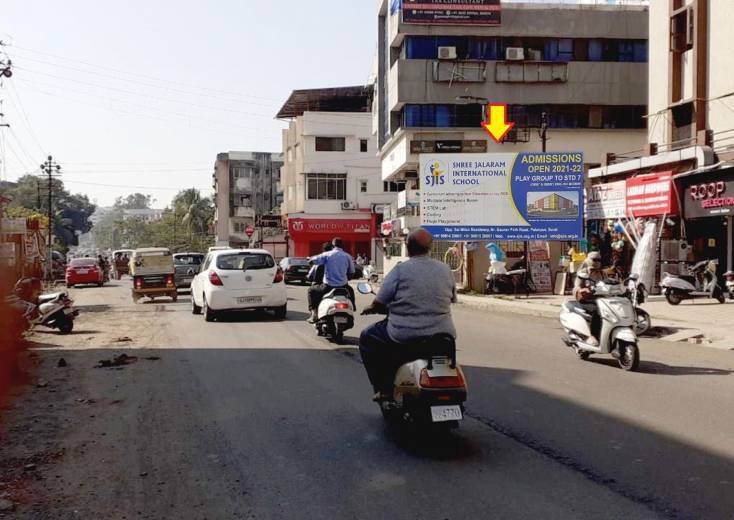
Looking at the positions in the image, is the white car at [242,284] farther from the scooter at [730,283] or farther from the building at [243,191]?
the building at [243,191]

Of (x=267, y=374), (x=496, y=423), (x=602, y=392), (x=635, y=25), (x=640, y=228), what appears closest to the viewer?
(x=496, y=423)

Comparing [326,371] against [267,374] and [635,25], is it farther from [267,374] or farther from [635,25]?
[635,25]

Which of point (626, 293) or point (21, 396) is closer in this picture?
point (21, 396)

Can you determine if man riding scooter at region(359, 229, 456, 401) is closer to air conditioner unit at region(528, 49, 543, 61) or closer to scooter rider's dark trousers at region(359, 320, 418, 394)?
scooter rider's dark trousers at region(359, 320, 418, 394)

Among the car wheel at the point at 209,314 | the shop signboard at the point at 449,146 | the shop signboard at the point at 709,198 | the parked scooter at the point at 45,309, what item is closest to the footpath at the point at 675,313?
the shop signboard at the point at 709,198

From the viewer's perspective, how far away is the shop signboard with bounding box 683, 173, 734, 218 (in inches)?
808

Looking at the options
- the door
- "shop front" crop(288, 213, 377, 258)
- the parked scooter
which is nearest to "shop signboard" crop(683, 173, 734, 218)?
the door

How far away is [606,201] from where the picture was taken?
83.7ft

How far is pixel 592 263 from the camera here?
10258mm

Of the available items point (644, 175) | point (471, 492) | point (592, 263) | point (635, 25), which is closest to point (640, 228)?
point (644, 175)

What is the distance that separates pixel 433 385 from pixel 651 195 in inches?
771

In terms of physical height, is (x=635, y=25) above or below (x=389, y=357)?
above

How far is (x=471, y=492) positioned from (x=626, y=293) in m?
6.14

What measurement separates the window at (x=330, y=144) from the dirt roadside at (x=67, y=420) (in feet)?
161
